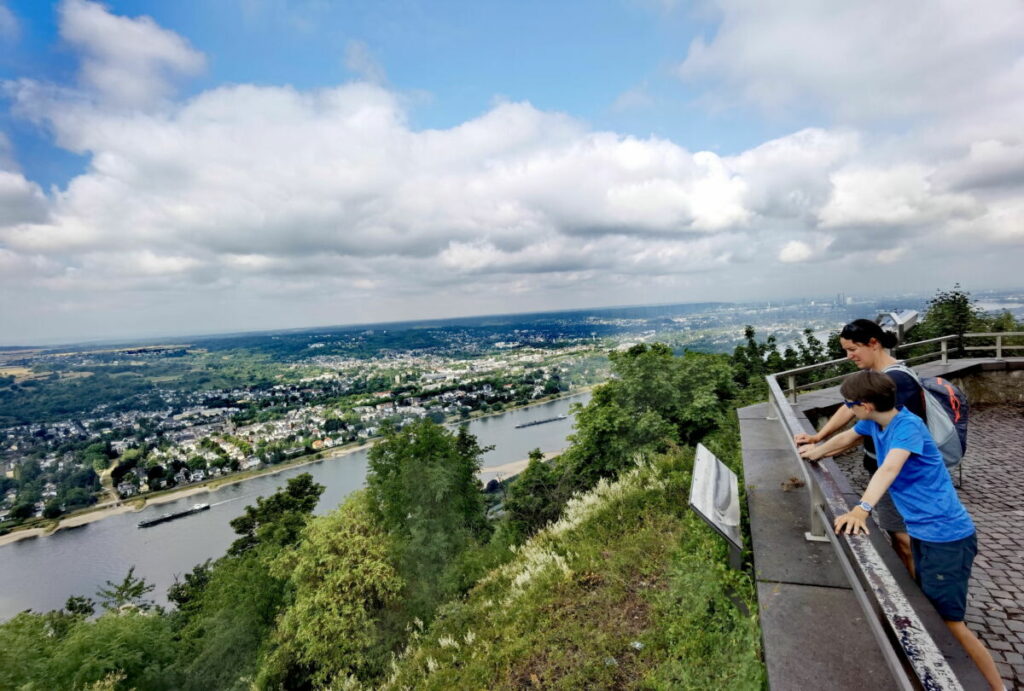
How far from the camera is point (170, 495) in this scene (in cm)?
7738

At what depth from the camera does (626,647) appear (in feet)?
13.0

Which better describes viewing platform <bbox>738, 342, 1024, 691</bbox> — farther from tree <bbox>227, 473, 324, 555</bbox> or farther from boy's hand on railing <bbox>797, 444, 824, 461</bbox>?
tree <bbox>227, 473, 324, 555</bbox>

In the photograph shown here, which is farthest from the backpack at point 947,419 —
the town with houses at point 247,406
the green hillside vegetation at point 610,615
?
the town with houses at point 247,406

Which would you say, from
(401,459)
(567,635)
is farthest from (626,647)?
(401,459)

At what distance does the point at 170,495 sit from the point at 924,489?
99.9m

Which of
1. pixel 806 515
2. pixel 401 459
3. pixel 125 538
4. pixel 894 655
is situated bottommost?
pixel 125 538

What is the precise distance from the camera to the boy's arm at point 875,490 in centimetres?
238

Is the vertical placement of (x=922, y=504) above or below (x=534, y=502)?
above

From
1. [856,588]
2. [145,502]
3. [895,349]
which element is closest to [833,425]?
[856,588]

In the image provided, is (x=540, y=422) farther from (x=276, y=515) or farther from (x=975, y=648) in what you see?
(x=975, y=648)

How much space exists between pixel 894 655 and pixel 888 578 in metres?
0.38

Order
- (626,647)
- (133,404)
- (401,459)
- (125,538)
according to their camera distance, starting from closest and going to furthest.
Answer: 1. (626,647)
2. (401,459)
3. (125,538)
4. (133,404)

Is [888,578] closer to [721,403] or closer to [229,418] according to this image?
[721,403]

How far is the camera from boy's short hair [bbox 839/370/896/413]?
8.58ft
